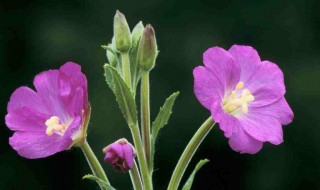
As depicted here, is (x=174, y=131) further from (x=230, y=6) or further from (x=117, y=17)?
(x=117, y=17)

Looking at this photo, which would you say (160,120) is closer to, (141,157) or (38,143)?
(141,157)

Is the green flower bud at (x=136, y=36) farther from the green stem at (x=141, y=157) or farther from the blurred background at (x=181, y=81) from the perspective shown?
the blurred background at (x=181, y=81)

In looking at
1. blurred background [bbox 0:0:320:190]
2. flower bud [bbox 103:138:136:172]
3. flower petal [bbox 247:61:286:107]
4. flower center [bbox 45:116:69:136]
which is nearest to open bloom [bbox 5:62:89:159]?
flower center [bbox 45:116:69:136]

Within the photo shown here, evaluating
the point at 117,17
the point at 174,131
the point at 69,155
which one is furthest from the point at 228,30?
the point at 117,17

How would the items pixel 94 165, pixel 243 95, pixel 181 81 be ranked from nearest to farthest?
pixel 94 165, pixel 243 95, pixel 181 81

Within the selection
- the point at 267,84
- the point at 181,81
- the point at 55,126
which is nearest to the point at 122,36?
the point at 55,126

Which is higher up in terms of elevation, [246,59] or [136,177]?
[246,59]

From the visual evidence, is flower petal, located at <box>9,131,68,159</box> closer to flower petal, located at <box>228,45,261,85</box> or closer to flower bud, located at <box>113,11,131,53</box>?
flower bud, located at <box>113,11,131,53</box>

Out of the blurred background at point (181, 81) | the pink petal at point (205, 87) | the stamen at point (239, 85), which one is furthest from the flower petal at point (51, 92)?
the blurred background at point (181, 81)
